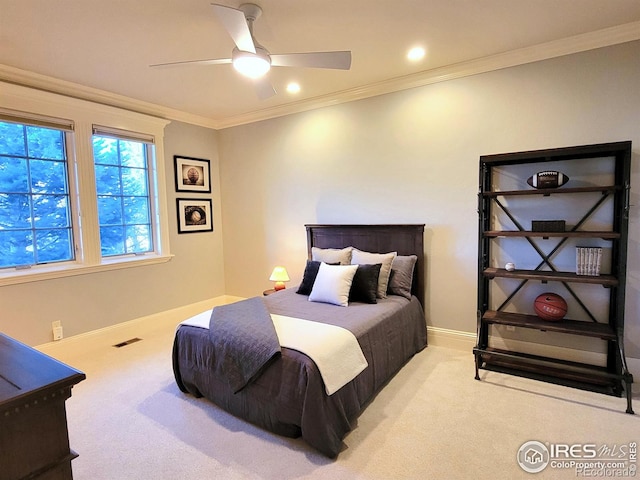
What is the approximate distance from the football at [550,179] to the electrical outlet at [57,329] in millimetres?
4546

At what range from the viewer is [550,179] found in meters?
2.77

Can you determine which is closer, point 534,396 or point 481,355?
point 534,396

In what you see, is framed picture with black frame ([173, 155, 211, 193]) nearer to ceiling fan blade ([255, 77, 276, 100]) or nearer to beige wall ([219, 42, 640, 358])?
beige wall ([219, 42, 640, 358])

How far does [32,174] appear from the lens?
3402 millimetres

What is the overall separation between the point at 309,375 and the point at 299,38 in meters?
2.42

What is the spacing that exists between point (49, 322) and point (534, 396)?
14.2ft

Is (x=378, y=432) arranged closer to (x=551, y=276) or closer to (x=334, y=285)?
(x=334, y=285)

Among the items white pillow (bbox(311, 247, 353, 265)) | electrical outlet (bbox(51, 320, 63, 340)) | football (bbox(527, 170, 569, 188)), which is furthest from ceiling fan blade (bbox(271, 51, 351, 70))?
electrical outlet (bbox(51, 320, 63, 340))

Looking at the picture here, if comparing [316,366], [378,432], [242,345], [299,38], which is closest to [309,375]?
[316,366]

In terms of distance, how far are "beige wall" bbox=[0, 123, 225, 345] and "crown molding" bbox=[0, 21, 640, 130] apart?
55 cm

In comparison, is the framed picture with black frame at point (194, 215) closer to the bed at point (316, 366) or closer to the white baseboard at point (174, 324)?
the white baseboard at point (174, 324)

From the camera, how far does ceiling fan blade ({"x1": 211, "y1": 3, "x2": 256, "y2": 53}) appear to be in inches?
71.0

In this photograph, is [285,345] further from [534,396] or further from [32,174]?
[32,174]

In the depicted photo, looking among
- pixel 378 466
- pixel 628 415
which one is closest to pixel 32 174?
pixel 378 466
